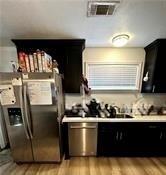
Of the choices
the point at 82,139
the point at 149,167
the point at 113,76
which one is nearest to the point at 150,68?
the point at 113,76

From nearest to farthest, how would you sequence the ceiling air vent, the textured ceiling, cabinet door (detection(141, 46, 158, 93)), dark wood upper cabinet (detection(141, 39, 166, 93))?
the ceiling air vent < the textured ceiling < dark wood upper cabinet (detection(141, 39, 166, 93)) < cabinet door (detection(141, 46, 158, 93))

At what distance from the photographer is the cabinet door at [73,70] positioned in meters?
2.47

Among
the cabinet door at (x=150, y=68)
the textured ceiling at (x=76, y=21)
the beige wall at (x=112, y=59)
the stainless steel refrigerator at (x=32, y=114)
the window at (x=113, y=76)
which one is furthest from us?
the window at (x=113, y=76)

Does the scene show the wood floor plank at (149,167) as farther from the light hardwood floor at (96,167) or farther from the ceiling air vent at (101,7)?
the ceiling air vent at (101,7)

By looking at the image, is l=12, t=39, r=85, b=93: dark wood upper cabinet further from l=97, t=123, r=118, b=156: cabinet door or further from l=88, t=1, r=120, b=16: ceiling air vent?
l=97, t=123, r=118, b=156: cabinet door

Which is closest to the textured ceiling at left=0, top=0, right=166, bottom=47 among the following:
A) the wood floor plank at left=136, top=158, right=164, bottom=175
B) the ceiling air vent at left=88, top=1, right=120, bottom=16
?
the ceiling air vent at left=88, top=1, right=120, bottom=16

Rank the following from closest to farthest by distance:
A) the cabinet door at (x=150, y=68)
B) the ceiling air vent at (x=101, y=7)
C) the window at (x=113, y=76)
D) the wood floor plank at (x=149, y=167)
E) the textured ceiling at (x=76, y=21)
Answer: the ceiling air vent at (x=101, y=7) < the textured ceiling at (x=76, y=21) < the wood floor plank at (x=149, y=167) < the cabinet door at (x=150, y=68) < the window at (x=113, y=76)

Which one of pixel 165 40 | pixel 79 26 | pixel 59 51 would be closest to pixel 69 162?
pixel 59 51

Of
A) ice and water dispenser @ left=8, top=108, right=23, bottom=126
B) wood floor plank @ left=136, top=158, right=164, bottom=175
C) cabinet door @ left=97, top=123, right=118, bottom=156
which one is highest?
ice and water dispenser @ left=8, top=108, right=23, bottom=126

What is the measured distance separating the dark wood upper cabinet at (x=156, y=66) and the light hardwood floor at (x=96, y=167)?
4.55 ft

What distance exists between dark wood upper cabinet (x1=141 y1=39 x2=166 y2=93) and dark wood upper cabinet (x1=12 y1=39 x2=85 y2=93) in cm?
139

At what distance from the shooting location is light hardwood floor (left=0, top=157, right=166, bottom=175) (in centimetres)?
207

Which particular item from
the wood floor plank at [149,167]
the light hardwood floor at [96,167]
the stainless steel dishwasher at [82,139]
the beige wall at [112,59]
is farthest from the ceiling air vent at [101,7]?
the wood floor plank at [149,167]

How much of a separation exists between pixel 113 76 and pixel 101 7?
5.23ft
